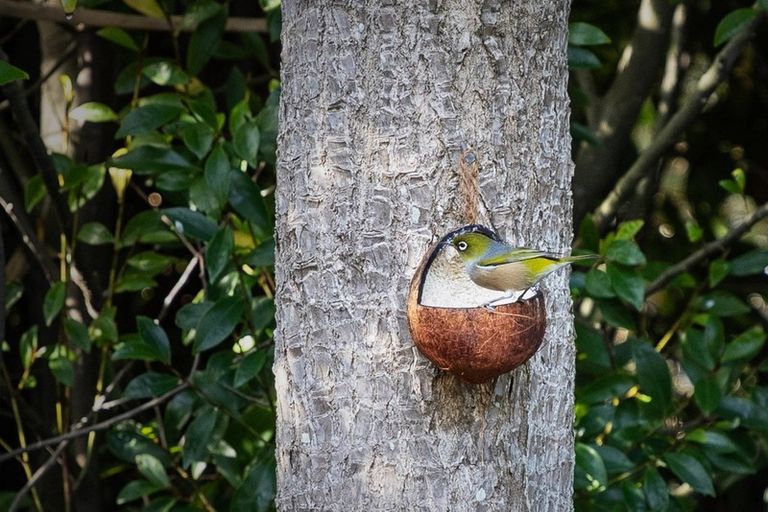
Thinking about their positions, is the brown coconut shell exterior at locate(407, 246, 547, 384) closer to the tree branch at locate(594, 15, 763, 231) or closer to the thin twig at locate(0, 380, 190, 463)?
the thin twig at locate(0, 380, 190, 463)

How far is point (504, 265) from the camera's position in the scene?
3.00ft

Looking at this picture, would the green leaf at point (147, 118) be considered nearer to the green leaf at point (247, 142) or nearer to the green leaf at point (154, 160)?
the green leaf at point (154, 160)

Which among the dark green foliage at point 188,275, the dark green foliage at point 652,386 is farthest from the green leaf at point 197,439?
the dark green foliage at point 652,386

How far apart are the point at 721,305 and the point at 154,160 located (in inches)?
39.2

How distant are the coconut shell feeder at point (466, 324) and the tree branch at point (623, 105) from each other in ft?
3.81

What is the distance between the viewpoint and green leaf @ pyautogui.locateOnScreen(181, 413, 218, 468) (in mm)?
1527

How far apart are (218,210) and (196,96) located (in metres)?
0.29

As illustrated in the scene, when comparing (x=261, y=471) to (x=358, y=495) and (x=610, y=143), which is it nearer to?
(x=358, y=495)

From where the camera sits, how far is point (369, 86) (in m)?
0.99

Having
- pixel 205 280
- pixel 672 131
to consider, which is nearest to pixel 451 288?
pixel 205 280

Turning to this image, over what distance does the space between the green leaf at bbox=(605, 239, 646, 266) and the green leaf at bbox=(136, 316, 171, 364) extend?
70 centimetres

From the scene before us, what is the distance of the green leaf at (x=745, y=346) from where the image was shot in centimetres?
165

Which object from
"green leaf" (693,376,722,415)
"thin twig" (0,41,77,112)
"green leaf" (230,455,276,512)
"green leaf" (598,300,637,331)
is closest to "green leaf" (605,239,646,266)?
"green leaf" (598,300,637,331)

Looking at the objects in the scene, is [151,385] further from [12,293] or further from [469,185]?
[469,185]
